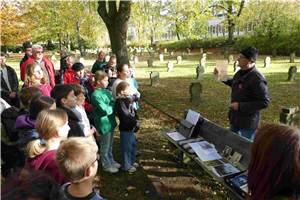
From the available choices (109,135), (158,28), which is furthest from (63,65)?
(158,28)

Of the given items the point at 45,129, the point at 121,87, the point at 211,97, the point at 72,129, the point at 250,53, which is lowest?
the point at 211,97

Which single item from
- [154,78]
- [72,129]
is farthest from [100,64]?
[154,78]

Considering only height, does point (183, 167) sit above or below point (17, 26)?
below

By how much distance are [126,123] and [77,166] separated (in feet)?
10.5

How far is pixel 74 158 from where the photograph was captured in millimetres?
2598

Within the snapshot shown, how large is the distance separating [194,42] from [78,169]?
54.1m

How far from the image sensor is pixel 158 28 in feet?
154

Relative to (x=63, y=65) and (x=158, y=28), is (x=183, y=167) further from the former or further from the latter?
(x=158, y=28)

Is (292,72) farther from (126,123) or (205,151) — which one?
(126,123)

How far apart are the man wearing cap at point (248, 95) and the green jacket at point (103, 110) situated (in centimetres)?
196

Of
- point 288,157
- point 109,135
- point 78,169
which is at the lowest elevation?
point 109,135

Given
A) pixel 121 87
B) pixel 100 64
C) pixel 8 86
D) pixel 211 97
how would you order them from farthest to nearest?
pixel 211 97, pixel 100 64, pixel 8 86, pixel 121 87

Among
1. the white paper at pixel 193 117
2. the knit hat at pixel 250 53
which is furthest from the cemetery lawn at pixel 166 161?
the knit hat at pixel 250 53

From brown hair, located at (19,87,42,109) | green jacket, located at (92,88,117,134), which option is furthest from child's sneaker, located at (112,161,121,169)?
brown hair, located at (19,87,42,109)
